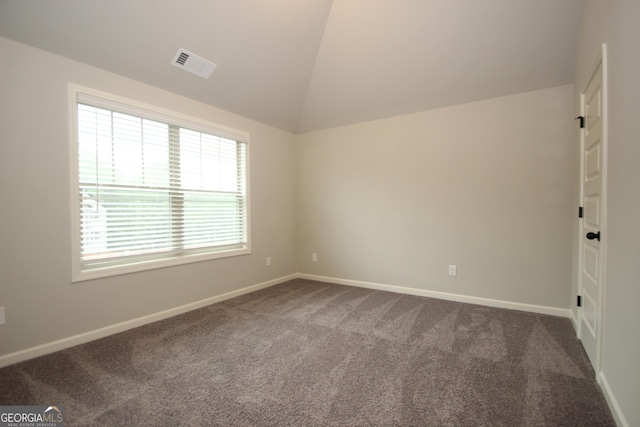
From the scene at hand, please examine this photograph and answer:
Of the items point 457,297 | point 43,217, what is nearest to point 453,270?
point 457,297

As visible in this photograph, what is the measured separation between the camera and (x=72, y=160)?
2215 mm

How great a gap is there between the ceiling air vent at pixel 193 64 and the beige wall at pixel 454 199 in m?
1.94

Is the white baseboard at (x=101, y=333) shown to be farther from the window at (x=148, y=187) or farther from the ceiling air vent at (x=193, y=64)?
the ceiling air vent at (x=193, y=64)

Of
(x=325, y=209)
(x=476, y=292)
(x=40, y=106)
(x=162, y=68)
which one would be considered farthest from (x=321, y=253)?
(x=40, y=106)

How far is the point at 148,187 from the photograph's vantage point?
8.92ft

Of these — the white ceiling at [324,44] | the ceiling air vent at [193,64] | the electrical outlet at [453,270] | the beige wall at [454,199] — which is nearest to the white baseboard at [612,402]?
the beige wall at [454,199]

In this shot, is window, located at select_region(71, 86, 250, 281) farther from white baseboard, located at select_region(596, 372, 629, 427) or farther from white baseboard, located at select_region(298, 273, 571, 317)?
white baseboard, located at select_region(596, 372, 629, 427)

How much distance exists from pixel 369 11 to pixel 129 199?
2.91 meters

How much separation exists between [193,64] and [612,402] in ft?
12.6

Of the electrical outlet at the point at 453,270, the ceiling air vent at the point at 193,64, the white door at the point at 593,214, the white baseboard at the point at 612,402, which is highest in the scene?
the ceiling air vent at the point at 193,64

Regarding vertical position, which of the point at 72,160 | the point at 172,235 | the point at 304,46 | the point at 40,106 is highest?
the point at 304,46

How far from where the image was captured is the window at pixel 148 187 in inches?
91.6

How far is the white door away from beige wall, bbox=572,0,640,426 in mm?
148

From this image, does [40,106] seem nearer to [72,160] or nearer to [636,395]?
[72,160]
